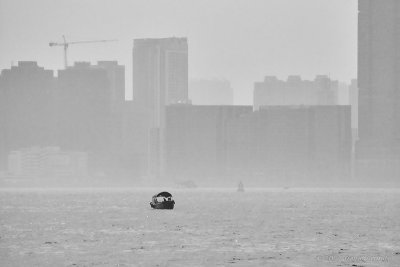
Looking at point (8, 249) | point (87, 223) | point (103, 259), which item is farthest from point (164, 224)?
point (103, 259)

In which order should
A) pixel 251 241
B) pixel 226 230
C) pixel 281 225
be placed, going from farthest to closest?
pixel 281 225, pixel 226 230, pixel 251 241

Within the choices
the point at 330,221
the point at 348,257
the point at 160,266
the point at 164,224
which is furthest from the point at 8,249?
the point at 330,221

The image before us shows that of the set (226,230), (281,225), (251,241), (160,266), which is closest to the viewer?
(160,266)

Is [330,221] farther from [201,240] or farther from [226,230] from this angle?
[201,240]

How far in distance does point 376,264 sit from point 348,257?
7.44 meters

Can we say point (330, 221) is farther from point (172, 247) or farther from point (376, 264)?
point (376, 264)

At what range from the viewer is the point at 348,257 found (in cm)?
11575

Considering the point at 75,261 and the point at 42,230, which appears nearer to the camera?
the point at 75,261

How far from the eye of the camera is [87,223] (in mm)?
183000

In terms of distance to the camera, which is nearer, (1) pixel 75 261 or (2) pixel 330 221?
(1) pixel 75 261

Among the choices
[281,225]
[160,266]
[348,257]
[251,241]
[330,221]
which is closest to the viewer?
[160,266]

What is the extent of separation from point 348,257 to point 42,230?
60776mm

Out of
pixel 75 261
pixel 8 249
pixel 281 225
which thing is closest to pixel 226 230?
pixel 281 225

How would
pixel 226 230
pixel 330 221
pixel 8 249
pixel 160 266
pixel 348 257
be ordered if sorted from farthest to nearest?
1. pixel 330 221
2. pixel 226 230
3. pixel 8 249
4. pixel 348 257
5. pixel 160 266
